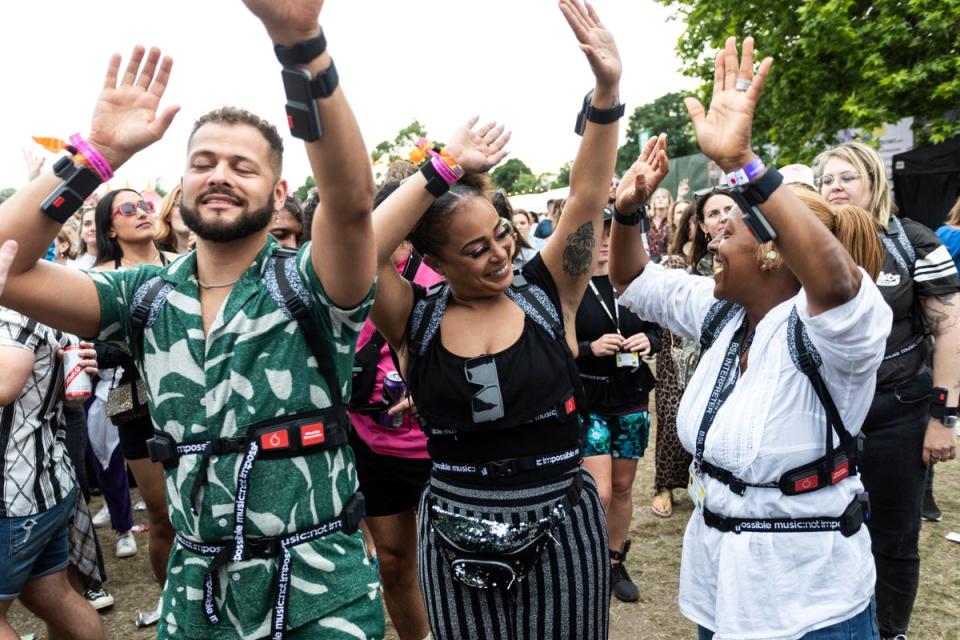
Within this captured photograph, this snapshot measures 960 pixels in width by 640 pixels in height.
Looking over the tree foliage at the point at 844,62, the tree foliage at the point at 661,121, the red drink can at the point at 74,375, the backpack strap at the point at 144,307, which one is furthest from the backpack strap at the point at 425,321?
the tree foliage at the point at 661,121

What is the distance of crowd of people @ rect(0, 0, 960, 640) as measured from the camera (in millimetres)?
1773

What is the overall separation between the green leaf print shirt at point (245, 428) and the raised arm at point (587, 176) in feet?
2.92

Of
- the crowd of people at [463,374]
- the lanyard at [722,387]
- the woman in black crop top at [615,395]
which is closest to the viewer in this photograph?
the crowd of people at [463,374]

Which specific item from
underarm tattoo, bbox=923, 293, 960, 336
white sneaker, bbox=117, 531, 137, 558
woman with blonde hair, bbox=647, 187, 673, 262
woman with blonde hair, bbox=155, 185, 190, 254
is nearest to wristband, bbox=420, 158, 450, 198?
underarm tattoo, bbox=923, 293, 960, 336

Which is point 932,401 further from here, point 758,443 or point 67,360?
point 67,360

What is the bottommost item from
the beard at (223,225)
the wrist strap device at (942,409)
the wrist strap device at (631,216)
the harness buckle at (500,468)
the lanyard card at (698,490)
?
the wrist strap device at (942,409)

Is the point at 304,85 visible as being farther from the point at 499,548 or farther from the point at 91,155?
the point at 499,548

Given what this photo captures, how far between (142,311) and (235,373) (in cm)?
33

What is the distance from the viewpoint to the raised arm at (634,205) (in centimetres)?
251

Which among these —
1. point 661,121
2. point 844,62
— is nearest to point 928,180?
point 844,62

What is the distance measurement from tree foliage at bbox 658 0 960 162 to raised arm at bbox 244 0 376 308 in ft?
36.1

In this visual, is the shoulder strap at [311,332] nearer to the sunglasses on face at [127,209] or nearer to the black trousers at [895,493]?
the black trousers at [895,493]

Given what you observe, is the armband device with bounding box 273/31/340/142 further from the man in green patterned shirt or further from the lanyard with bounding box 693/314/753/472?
the lanyard with bounding box 693/314/753/472

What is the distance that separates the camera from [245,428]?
1.81 metres
